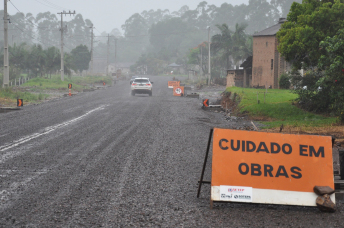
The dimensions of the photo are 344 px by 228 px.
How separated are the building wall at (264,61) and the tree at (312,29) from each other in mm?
22499

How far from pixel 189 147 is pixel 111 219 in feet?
21.8

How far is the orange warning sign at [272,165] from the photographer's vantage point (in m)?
7.18

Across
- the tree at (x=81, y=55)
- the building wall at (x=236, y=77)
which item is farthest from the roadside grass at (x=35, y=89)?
the tree at (x=81, y=55)

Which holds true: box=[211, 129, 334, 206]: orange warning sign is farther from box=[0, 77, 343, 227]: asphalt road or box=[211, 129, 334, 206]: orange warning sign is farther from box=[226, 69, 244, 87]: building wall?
box=[226, 69, 244, 87]: building wall

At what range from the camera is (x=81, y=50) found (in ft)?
309

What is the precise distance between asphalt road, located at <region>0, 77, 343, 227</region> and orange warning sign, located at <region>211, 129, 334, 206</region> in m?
0.29

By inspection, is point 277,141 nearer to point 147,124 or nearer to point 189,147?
point 189,147

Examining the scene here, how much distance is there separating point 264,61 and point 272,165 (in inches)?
1584

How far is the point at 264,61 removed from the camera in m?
46.3

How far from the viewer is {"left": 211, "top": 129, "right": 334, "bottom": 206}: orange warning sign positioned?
23.6 feet

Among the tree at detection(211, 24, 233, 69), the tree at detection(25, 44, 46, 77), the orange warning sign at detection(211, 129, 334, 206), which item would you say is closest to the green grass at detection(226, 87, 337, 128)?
the orange warning sign at detection(211, 129, 334, 206)

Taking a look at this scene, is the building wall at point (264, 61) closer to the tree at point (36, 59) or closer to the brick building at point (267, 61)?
the brick building at point (267, 61)

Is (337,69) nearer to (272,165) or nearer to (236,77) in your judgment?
(272,165)

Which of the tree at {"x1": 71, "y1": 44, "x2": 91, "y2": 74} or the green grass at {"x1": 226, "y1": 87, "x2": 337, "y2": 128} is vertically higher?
the tree at {"x1": 71, "y1": 44, "x2": 91, "y2": 74}
